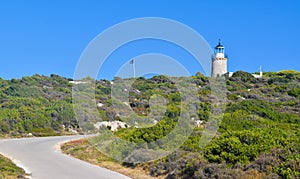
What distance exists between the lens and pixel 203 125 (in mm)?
27016

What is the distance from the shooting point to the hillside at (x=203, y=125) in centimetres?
1399

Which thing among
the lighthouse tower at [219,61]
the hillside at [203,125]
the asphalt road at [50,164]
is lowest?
the asphalt road at [50,164]

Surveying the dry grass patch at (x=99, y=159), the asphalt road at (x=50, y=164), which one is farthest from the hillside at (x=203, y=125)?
the asphalt road at (x=50, y=164)

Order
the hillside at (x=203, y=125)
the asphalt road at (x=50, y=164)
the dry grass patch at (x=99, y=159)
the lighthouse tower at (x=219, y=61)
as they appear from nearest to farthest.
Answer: the hillside at (x=203, y=125) < the asphalt road at (x=50, y=164) < the dry grass patch at (x=99, y=159) < the lighthouse tower at (x=219, y=61)

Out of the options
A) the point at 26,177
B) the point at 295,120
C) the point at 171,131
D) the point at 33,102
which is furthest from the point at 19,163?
the point at 33,102

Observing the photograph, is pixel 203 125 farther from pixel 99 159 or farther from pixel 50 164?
pixel 50 164

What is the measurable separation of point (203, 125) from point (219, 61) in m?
38.5

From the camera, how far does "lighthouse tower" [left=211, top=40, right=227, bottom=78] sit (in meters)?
64.2

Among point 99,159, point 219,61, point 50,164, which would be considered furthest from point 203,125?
point 219,61

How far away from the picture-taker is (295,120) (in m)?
26.8

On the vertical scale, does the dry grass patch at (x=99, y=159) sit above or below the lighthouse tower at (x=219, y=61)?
below

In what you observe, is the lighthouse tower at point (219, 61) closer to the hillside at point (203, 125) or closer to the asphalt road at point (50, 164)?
the hillside at point (203, 125)

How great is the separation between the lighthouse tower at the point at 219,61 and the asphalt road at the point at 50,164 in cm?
4108

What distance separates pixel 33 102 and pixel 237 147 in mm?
36385
